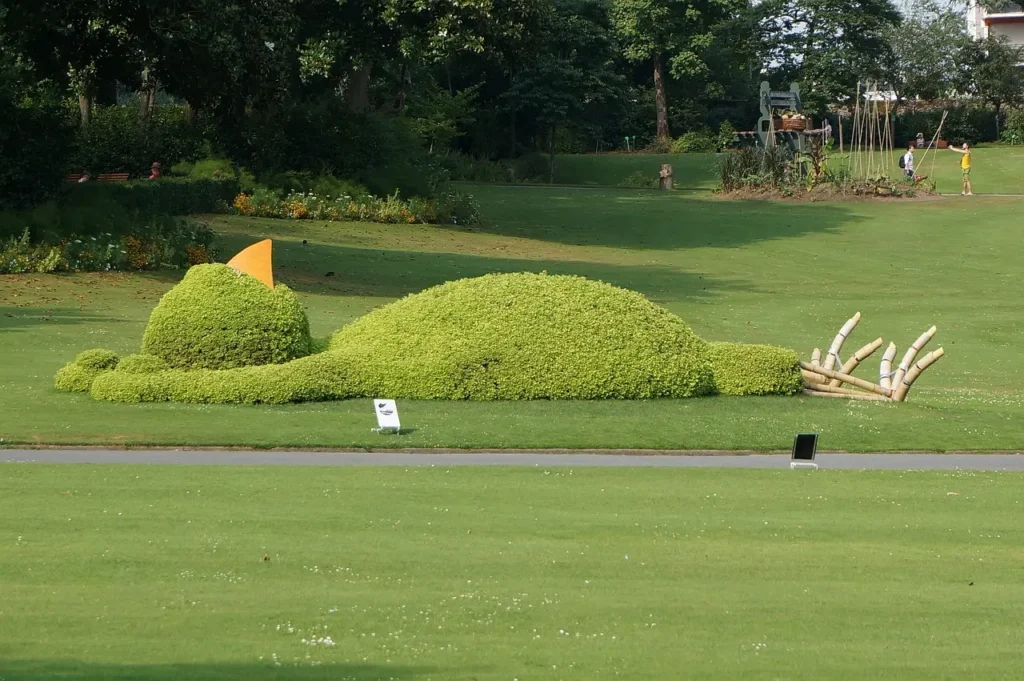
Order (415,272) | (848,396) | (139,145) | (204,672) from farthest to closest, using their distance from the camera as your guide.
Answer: (139,145), (415,272), (848,396), (204,672)

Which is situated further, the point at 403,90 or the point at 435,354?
the point at 403,90

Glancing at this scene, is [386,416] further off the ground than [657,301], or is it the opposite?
[386,416]

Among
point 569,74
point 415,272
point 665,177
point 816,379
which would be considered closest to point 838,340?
point 816,379

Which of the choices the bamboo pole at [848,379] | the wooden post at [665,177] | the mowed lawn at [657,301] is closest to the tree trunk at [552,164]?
the wooden post at [665,177]

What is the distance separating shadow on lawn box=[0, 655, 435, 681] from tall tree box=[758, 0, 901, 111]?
253 ft

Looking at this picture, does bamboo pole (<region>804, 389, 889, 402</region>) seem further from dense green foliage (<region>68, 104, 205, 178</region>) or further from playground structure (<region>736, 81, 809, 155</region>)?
playground structure (<region>736, 81, 809, 155</region>)

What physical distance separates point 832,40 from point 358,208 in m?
46.9

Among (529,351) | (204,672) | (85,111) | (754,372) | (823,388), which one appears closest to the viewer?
(204,672)

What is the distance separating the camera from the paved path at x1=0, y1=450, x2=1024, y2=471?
12508 millimetres

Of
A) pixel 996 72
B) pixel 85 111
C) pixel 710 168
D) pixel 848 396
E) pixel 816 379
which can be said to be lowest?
pixel 710 168

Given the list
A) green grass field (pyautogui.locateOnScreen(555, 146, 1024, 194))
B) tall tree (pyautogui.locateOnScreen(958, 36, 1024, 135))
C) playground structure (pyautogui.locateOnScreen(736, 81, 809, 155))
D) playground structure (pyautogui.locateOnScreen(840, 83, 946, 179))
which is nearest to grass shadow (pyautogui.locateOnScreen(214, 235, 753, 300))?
playground structure (pyautogui.locateOnScreen(840, 83, 946, 179))

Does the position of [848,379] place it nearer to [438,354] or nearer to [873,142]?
[438,354]

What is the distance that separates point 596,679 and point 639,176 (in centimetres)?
6071

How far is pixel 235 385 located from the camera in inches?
609
